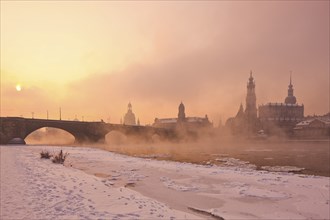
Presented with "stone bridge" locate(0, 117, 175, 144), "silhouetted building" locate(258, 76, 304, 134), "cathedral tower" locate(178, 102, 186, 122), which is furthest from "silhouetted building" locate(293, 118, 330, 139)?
"cathedral tower" locate(178, 102, 186, 122)

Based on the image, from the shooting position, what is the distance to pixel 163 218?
974cm

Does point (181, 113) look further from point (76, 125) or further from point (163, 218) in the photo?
point (163, 218)

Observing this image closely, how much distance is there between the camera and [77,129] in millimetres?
92562

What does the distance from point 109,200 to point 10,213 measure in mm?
3481

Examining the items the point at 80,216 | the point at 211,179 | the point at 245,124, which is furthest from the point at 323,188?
the point at 245,124

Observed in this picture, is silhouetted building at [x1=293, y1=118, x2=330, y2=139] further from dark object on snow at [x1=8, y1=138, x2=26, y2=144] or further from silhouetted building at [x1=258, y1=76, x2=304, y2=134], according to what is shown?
dark object on snow at [x1=8, y1=138, x2=26, y2=144]

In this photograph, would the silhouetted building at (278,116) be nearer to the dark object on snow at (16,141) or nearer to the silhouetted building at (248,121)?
the silhouetted building at (248,121)

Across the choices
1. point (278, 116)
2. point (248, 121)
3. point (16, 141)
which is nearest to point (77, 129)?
point (16, 141)

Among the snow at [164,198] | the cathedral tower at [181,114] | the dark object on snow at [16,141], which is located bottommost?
the dark object on snow at [16,141]

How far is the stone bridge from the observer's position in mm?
77625

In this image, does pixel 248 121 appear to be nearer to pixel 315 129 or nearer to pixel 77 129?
pixel 315 129

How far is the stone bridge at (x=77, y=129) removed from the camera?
77625 millimetres

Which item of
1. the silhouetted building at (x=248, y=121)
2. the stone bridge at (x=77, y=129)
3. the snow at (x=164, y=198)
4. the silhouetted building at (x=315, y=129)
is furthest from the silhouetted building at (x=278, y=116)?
the snow at (x=164, y=198)

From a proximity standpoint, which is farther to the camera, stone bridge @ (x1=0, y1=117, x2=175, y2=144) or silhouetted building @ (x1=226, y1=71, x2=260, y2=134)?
silhouetted building @ (x1=226, y1=71, x2=260, y2=134)
